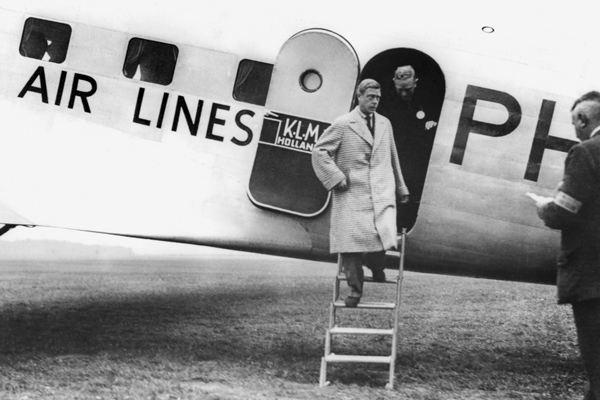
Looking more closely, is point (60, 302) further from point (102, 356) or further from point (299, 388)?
point (299, 388)

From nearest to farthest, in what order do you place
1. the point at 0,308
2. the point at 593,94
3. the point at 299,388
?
the point at 593,94 → the point at 299,388 → the point at 0,308

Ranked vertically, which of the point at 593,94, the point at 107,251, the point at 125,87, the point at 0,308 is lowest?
the point at 0,308

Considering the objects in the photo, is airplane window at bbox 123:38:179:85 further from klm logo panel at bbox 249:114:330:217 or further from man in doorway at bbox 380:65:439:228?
man in doorway at bbox 380:65:439:228

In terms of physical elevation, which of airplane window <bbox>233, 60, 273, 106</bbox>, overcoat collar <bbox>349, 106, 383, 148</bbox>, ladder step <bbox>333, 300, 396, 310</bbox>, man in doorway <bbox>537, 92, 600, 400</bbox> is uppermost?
airplane window <bbox>233, 60, 273, 106</bbox>

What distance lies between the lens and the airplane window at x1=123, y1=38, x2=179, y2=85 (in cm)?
493

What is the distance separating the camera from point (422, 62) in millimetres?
4641

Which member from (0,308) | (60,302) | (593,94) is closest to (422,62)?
(593,94)

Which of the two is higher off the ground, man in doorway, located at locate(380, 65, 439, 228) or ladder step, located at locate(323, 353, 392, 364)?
man in doorway, located at locate(380, 65, 439, 228)

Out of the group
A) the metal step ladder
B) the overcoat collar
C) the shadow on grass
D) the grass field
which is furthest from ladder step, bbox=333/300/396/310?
the overcoat collar

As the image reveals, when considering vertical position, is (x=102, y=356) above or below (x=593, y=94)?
below

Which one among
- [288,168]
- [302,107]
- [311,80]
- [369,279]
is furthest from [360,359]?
[311,80]

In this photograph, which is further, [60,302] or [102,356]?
[60,302]

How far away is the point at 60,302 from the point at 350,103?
11.7 ft

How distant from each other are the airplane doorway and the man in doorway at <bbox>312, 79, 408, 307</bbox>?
8 cm
